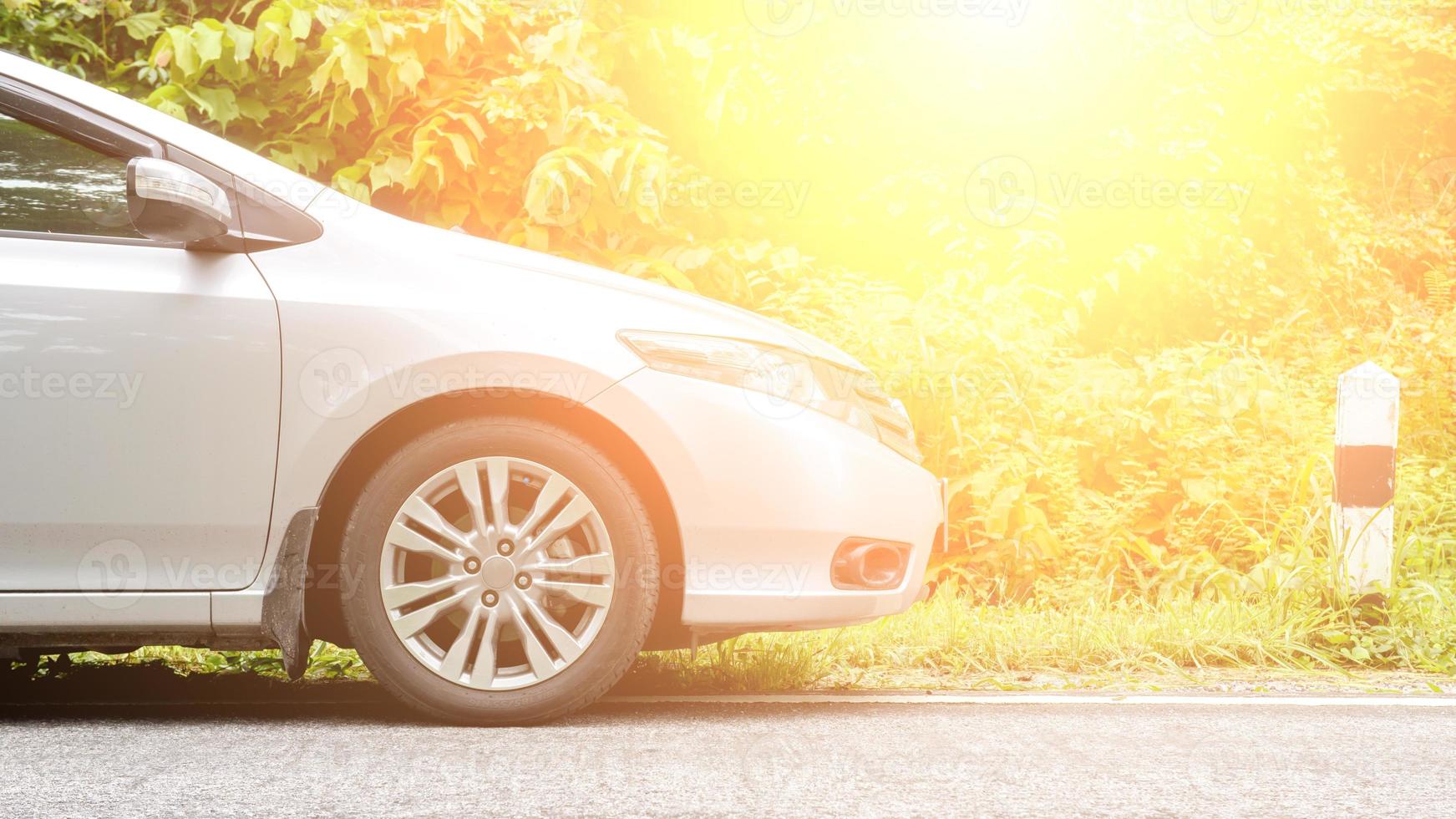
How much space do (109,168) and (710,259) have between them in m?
3.21

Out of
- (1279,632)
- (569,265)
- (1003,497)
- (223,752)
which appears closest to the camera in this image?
(223,752)

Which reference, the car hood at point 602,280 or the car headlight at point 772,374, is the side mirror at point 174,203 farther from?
the car headlight at point 772,374

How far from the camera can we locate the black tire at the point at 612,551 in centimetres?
336

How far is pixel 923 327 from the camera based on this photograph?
5.97 metres

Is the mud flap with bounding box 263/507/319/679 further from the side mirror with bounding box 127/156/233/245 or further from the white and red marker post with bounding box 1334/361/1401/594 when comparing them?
the white and red marker post with bounding box 1334/361/1401/594

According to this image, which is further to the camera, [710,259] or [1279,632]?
[710,259]

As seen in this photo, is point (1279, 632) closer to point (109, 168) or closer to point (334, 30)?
point (109, 168)

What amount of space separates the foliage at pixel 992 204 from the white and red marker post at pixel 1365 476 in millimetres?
179

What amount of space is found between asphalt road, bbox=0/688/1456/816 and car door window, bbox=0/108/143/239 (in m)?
1.28

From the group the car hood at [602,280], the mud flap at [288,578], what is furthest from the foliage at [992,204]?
the mud flap at [288,578]

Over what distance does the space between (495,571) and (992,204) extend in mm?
4590

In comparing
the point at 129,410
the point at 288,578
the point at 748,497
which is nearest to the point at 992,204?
the point at 748,497

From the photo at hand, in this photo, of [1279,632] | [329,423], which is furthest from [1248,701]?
[329,423]

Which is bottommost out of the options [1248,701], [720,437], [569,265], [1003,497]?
[1248,701]
